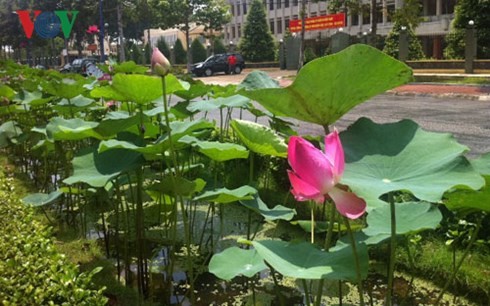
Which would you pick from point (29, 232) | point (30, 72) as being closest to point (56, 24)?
point (30, 72)

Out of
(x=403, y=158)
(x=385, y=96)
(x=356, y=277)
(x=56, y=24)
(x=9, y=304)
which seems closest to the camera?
(x=356, y=277)

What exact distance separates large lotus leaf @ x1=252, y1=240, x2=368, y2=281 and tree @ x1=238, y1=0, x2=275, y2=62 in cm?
3864

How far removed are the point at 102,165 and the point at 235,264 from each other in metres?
0.80

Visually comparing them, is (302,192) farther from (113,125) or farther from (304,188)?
(113,125)

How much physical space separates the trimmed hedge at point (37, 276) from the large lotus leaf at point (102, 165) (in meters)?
0.28

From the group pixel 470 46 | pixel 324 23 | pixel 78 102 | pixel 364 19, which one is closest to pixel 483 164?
pixel 78 102

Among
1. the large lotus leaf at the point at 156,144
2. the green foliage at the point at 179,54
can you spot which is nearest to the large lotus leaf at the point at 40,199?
the large lotus leaf at the point at 156,144

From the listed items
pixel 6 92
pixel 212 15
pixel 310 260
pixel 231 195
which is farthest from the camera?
pixel 212 15

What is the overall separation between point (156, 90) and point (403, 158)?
1.22 meters

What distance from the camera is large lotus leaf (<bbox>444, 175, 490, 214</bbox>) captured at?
54.7 inches

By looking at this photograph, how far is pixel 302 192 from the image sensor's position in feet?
3.51

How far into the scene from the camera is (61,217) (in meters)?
4.13

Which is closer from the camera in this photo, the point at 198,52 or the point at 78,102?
the point at 78,102

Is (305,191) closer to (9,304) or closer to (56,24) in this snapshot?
(9,304)
